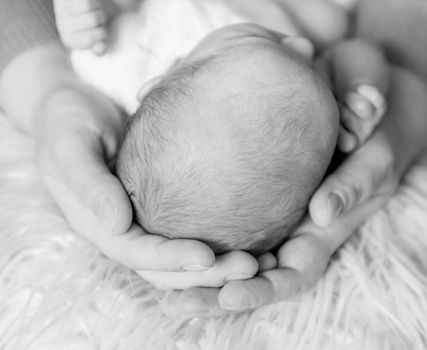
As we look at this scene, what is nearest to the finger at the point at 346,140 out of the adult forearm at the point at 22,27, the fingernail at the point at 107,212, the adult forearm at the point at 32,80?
the fingernail at the point at 107,212

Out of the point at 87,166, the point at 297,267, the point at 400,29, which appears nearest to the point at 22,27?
the point at 87,166

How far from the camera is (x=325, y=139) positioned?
2.37 feet

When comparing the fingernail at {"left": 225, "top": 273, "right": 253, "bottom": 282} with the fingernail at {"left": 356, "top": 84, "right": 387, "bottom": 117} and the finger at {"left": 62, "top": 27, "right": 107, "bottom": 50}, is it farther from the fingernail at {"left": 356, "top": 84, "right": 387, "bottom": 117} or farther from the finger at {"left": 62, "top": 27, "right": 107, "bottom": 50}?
the finger at {"left": 62, "top": 27, "right": 107, "bottom": 50}

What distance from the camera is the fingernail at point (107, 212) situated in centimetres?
67

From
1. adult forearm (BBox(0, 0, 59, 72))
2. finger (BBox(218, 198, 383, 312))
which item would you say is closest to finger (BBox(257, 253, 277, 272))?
finger (BBox(218, 198, 383, 312))

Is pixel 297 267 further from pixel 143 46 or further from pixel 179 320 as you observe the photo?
pixel 143 46

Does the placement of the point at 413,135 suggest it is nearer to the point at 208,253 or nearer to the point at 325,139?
the point at 325,139

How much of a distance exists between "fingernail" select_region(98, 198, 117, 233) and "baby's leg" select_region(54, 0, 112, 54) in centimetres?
34

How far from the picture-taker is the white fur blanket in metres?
0.70

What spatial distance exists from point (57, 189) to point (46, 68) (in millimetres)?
315

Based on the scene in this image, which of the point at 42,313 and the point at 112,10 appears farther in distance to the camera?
the point at 112,10

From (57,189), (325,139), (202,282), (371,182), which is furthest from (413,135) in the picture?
(57,189)

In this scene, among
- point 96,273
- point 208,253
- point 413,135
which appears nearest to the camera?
point 208,253

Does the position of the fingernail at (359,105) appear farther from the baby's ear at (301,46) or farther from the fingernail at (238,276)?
the fingernail at (238,276)
